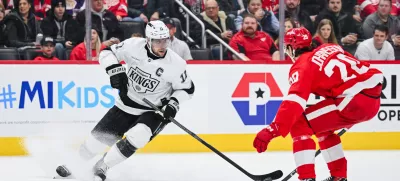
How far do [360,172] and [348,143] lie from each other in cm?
156

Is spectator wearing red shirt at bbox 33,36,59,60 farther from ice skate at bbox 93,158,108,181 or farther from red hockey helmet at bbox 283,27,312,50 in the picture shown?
red hockey helmet at bbox 283,27,312,50

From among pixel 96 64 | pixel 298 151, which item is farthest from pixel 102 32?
pixel 298 151

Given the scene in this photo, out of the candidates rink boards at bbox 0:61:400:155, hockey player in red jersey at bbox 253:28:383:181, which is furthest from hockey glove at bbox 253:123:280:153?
rink boards at bbox 0:61:400:155

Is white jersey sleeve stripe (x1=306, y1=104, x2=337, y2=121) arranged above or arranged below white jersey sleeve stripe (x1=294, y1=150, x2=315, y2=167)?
above

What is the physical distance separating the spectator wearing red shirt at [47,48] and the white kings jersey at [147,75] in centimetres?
171

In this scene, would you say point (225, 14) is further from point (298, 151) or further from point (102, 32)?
point (298, 151)

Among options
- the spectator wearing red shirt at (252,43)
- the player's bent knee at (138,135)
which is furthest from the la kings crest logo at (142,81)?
the spectator wearing red shirt at (252,43)

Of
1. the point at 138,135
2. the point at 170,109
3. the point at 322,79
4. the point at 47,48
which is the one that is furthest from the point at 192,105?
the point at 322,79

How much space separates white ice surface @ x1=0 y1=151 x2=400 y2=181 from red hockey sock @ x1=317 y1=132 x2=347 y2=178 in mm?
704

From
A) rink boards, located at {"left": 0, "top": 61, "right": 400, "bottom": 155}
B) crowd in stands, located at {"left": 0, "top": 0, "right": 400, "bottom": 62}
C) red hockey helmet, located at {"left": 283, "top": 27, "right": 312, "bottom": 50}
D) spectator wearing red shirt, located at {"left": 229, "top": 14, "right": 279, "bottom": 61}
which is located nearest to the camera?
red hockey helmet, located at {"left": 283, "top": 27, "right": 312, "bottom": 50}

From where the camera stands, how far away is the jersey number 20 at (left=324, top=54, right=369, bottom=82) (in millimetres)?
4941

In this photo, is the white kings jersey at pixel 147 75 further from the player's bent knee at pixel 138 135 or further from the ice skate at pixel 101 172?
the ice skate at pixel 101 172

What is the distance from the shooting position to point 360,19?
8.04 metres

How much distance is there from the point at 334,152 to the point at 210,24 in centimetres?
290
